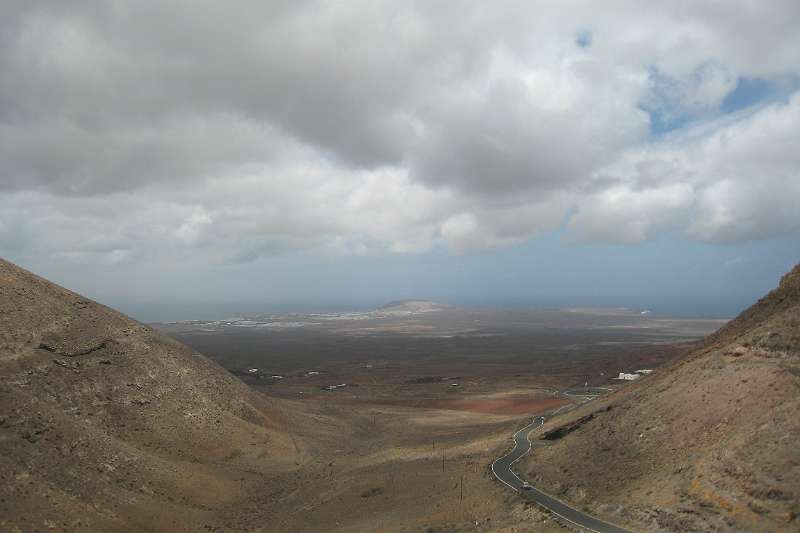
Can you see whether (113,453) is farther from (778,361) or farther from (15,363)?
(778,361)

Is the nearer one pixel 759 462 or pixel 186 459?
pixel 759 462

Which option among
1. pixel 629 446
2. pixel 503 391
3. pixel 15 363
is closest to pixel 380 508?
pixel 629 446

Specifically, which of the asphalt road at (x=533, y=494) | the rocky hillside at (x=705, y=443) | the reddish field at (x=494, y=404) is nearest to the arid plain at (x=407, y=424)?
the reddish field at (x=494, y=404)

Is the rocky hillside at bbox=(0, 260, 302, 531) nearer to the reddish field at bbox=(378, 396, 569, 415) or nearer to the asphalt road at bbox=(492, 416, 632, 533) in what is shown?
the asphalt road at bbox=(492, 416, 632, 533)

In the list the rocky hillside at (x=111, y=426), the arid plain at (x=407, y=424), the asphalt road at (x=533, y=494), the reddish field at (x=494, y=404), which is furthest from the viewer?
the reddish field at (x=494, y=404)

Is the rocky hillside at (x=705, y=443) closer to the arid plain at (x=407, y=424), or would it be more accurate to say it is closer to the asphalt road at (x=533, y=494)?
the asphalt road at (x=533, y=494)

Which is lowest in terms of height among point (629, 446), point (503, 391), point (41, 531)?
point (503, 391)

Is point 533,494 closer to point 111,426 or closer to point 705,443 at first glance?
point 705,443
